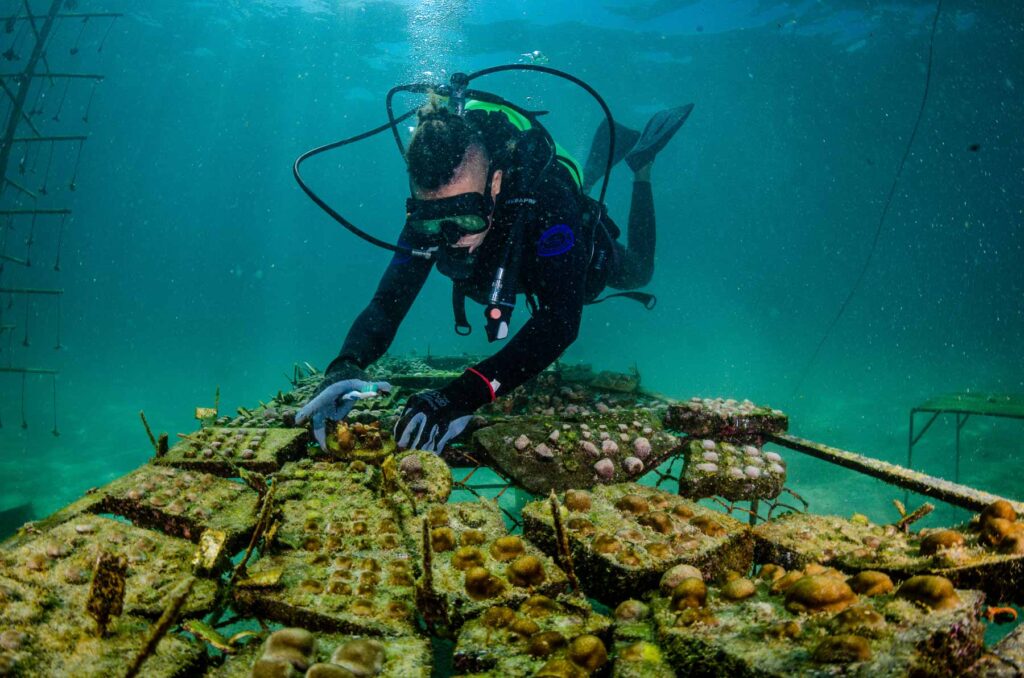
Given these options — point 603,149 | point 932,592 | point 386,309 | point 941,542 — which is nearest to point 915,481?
point 941,542

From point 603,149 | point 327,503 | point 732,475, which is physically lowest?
point 327,503

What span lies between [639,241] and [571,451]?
5.77 m

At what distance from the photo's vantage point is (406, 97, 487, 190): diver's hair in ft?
11.2

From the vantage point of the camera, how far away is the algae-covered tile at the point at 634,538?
1664mm

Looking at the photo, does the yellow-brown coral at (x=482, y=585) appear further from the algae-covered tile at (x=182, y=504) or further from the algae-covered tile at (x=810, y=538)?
the algae-covered tile at (x=810, y=538)

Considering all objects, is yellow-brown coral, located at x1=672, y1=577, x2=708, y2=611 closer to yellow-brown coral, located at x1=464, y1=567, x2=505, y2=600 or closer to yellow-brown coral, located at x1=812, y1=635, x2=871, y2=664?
yellow-brown coral, located at x1=812, y1=635, x2=871, y2=664

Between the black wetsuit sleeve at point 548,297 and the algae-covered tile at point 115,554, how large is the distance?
2.08 m

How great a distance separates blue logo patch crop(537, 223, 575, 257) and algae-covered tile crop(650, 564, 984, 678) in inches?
111

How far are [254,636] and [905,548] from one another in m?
2.34

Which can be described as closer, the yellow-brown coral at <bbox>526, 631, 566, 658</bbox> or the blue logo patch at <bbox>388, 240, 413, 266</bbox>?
the yellow-brown coral at <bbox>526, 631, 566, 658</bbox>

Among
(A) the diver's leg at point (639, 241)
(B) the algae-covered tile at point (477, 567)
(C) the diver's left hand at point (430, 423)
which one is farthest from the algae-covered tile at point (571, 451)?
(A) the diver's leg at point (639, 241)

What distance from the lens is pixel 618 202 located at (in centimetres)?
7919

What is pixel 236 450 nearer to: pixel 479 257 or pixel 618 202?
pixel 479 257

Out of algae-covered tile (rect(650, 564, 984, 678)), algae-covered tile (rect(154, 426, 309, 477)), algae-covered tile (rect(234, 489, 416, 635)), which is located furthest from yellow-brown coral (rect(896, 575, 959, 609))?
algae-covered tile (rect(154, 426, 309, 477))
